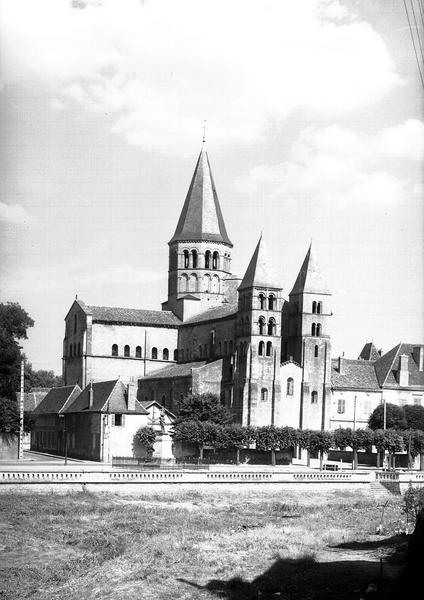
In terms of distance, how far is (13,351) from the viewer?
8338 cm

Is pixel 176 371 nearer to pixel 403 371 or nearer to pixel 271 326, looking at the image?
pixel 271 326

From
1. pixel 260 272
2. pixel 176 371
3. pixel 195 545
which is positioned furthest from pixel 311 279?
pixel 195 545

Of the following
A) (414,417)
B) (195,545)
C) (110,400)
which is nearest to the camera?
(195,545)

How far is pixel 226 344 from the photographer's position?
90.9m

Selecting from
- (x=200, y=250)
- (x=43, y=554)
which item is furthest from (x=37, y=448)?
(x=43, y=554)

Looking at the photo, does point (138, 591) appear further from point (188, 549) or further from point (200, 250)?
point (200, 250)

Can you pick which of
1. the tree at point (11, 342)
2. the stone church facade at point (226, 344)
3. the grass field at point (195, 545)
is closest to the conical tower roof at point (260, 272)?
the stone church facade at point (226, 344)

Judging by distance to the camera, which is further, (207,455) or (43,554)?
(207,455)

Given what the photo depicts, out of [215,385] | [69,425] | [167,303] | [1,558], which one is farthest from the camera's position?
[167,303]

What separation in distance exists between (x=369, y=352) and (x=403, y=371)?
77.6ft

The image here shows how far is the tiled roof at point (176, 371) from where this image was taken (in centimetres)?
8939

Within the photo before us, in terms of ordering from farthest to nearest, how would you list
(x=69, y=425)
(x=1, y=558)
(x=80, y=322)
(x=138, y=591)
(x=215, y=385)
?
(x=80, y=322) < (x=215, y=385) < (x=69, y=425) < (x=1, y=558) < (x=138, y=591)

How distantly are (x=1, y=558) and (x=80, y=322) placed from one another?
57573mm

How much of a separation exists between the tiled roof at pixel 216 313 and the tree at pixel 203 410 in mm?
11072
